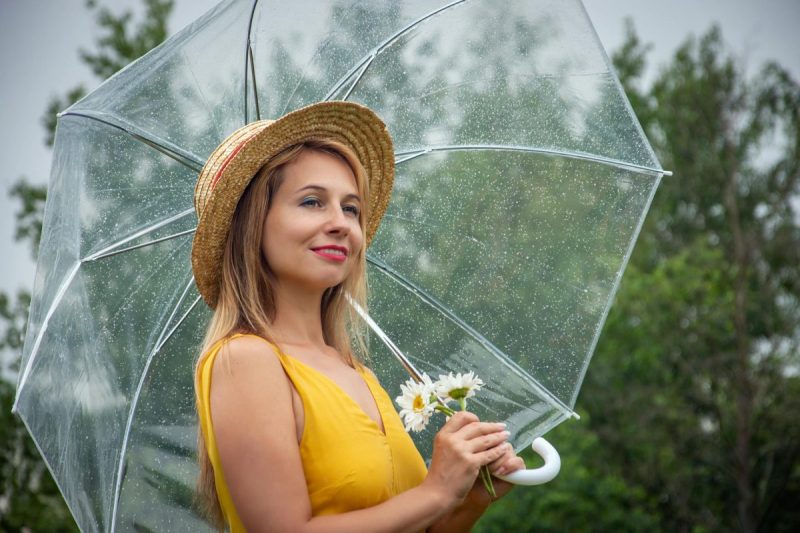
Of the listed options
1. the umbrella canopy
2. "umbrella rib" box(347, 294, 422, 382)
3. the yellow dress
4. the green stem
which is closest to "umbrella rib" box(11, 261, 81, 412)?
the umbrella canopy

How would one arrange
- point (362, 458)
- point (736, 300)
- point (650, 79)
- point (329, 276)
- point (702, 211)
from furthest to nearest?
point (650, 79)
point (702, 211)
point (736, 300)
point (329, 276)
point (362, 458)

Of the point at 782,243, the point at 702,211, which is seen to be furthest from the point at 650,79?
the point at 782,243

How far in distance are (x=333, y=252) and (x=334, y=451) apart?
0.47m

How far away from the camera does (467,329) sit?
2.70 meters

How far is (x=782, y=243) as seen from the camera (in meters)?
16.6

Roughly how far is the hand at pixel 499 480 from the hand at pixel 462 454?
0.01 metres

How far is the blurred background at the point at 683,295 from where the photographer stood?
992 cm

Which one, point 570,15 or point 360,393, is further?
point 570,15

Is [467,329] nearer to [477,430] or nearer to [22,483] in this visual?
[477,430]

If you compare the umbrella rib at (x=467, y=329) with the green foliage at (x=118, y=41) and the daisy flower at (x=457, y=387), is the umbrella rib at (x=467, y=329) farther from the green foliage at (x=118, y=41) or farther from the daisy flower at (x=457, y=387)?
the green foliage at (x=118, y=41)

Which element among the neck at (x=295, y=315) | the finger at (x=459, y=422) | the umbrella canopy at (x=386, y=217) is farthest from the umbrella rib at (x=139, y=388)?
the finger at (x=459, y=422)

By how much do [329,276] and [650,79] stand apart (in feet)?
62.4

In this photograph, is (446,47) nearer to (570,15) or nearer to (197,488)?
(570,15)

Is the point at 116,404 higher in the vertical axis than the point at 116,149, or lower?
lower
